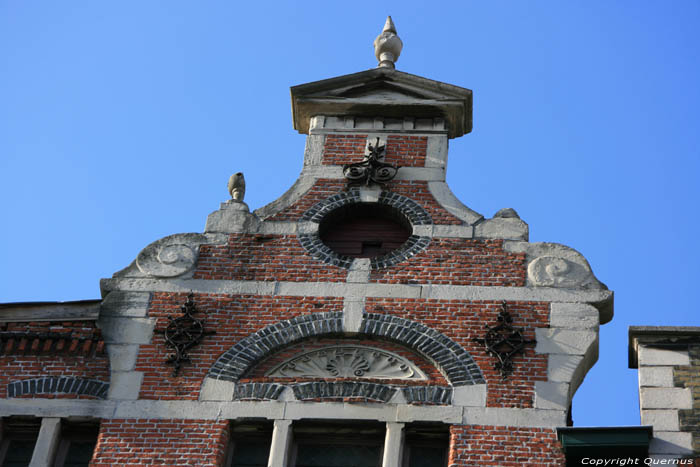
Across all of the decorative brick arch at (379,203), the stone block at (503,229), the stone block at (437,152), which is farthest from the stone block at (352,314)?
the stone block at (437,152)

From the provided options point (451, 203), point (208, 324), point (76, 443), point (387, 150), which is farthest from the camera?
point (387, 150)

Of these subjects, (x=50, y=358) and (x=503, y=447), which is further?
(x=50, y=358)

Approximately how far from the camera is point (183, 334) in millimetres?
15867

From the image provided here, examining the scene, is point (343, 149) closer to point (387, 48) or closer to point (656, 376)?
point (387, 48)

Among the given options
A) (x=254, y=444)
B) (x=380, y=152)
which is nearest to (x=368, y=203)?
(x=380, y=152)

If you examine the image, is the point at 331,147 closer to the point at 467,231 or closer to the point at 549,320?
the point at 467,231

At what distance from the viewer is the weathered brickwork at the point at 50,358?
50.9ft

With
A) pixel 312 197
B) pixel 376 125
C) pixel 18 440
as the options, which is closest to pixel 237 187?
pixel 312 197

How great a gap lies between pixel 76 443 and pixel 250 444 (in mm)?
1970

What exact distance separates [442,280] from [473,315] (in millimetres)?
661

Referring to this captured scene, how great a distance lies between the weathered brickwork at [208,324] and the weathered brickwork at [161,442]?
1.37 feet

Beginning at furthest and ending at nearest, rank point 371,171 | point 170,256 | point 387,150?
point 387,150 < point 371,171 < point 170,256

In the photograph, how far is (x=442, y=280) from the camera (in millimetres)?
16172

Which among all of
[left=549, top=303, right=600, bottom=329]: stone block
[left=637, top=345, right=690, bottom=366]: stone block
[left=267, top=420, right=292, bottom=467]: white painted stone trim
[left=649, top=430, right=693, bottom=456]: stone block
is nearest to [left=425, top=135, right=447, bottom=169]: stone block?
[left=549, top=303, right=600, bottom=329]: stone block
